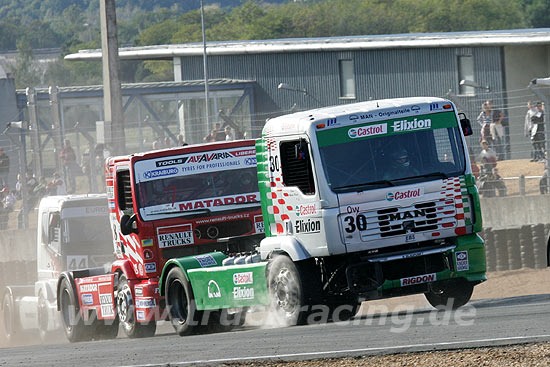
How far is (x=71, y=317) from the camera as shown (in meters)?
15.1

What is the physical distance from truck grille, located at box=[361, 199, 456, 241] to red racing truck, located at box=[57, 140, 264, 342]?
2.29m

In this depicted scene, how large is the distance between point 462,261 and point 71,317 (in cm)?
599

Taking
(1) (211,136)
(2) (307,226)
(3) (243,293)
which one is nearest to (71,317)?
(3) (243,293)

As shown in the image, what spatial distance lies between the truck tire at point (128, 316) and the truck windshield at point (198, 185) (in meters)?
1.06

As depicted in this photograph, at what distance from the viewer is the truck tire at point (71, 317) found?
1495 centimetres

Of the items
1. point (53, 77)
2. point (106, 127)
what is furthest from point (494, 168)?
point (53, 77)

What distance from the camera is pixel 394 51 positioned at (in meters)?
41.7

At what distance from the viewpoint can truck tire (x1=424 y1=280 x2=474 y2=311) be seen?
40.0ft

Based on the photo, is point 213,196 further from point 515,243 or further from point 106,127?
point 106,127

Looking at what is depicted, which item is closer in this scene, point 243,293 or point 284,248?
point 284,248

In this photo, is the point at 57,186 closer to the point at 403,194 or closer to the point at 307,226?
the point at 307,226

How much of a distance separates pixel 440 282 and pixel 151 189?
3706 millimetres

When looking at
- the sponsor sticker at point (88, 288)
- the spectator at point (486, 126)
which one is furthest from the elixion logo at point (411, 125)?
the spectator at point (486, 126)

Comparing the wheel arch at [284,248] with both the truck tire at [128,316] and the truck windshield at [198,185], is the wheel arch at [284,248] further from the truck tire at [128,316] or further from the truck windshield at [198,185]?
the truck tire at [128,316]
